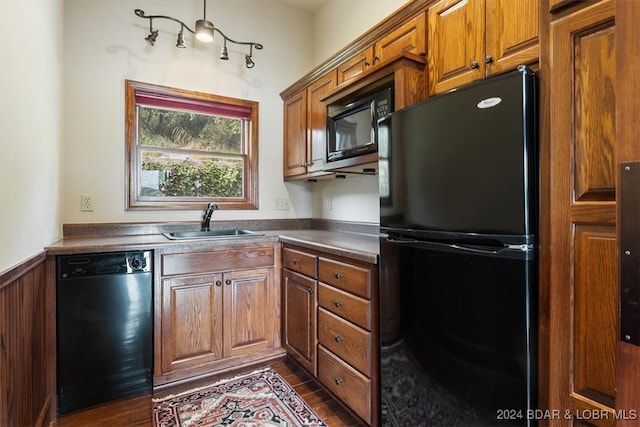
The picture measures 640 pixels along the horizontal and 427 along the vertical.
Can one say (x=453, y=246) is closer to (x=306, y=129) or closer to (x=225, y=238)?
(x=225, y=238)

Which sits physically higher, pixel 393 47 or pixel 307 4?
pixel 307 4

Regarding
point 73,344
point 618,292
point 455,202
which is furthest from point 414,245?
point 73,344

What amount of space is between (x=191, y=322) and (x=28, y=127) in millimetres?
1385

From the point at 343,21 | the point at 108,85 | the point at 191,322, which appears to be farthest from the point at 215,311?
the point at 343,21

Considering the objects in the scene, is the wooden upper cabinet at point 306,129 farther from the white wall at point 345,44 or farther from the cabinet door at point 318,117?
the white wall at point 345,44

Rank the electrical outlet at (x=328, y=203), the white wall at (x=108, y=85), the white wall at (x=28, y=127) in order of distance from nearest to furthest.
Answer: the white wall at (x=28, y=127)
the white wall at (x=108, y=85)
the electrical outlet at (x=328, y=203)

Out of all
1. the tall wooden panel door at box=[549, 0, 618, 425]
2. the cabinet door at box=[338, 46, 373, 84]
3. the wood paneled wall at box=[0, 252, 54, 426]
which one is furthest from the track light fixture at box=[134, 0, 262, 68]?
the tall wooden panel door at box=[549, 0, 618, 425]

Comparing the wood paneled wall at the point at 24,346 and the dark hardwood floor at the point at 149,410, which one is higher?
the wood paneled wall at the point at 24,346

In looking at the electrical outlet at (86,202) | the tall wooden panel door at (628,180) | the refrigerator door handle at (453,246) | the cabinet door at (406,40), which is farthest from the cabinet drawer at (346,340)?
the electrical outlet at (86,202)

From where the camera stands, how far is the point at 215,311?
2.25 meters

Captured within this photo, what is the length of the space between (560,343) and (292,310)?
170 centimetres

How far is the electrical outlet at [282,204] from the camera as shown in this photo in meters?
3.11

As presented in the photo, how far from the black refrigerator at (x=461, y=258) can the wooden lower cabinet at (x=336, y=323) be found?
10cm

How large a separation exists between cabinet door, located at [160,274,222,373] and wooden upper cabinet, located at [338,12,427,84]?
1.68 m
